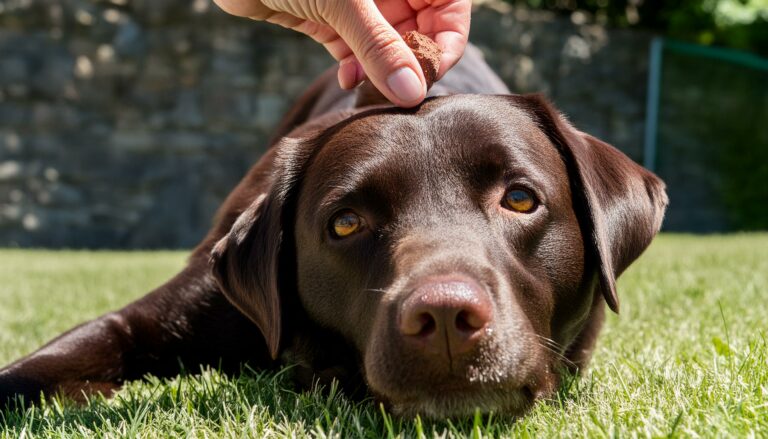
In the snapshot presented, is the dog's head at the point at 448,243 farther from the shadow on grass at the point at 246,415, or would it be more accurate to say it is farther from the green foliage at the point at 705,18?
the green foliage at the point at 705,18

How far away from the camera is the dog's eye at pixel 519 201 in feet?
7.57

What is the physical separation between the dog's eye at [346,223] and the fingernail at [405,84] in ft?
1.31

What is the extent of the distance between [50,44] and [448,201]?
808 centimetres

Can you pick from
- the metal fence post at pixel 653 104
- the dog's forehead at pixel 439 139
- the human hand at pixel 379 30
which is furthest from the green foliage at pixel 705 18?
the dog's forehead at pixel 439 139

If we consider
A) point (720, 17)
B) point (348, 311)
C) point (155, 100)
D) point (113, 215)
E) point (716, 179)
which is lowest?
point (716, 179)

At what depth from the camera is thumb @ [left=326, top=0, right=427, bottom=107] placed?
2.44 meters

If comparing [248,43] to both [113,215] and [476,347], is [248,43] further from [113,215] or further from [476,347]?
[476,347]

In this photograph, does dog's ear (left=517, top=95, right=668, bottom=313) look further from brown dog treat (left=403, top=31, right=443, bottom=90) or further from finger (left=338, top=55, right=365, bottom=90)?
finger (left=338, top=55, right=365, bottom=90)

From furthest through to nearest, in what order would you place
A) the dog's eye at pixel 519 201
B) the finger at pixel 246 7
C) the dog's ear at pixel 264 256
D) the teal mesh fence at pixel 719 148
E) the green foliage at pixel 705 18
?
1. the green foliage at pixel 705 18
2. the teal mesh fence at pixel 719 148
3. the finger at pixel 246 7
4. the dog's ear at pixel 264 256
5. the dog's eye at pixel 519 201

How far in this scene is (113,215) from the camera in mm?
9391

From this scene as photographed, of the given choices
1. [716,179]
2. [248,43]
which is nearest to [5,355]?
[248,43]

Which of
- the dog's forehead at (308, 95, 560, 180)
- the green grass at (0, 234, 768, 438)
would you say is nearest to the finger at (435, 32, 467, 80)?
the dog's forehead at (308, 95, 560, 180)

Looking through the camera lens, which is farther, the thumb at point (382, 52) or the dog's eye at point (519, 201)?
the thumb at point (382, 52)

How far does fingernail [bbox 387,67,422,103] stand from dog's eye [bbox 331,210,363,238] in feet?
1.31
